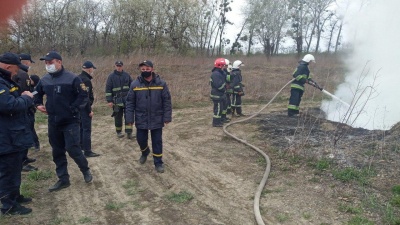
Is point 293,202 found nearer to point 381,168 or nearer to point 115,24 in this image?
point 381,168

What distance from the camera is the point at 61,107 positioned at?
4820 millimetres

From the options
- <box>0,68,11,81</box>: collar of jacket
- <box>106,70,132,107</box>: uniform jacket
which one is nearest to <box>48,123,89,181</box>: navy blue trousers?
<box>0,68,11,81</box>: collar of jacket

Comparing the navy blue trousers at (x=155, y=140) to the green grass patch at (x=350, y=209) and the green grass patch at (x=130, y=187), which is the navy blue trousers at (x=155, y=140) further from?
the green grass patch at (x=350, y=209)

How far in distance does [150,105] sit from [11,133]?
7.26 feet

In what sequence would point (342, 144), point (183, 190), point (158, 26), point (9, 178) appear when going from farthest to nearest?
point (158, 26) < point (342, 144) < point (183, 190) < point (9, 178)

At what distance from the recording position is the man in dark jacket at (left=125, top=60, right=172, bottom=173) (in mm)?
5660

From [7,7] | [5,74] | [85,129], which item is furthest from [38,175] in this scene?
[7,7]

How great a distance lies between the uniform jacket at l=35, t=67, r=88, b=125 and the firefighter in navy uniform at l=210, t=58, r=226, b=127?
15.4 feet

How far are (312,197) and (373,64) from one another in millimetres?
6702

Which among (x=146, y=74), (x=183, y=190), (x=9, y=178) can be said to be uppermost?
(x=146, y=74)

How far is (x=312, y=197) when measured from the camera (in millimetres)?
4723

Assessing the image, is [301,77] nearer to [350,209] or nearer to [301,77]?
[301,77]

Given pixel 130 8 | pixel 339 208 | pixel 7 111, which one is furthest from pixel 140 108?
pixel 130 8

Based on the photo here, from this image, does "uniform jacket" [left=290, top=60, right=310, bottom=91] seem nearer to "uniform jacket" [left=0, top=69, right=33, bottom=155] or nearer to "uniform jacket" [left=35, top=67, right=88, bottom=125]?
"uniform jacket" [left=35, top=67, right=88, bottom=125]
